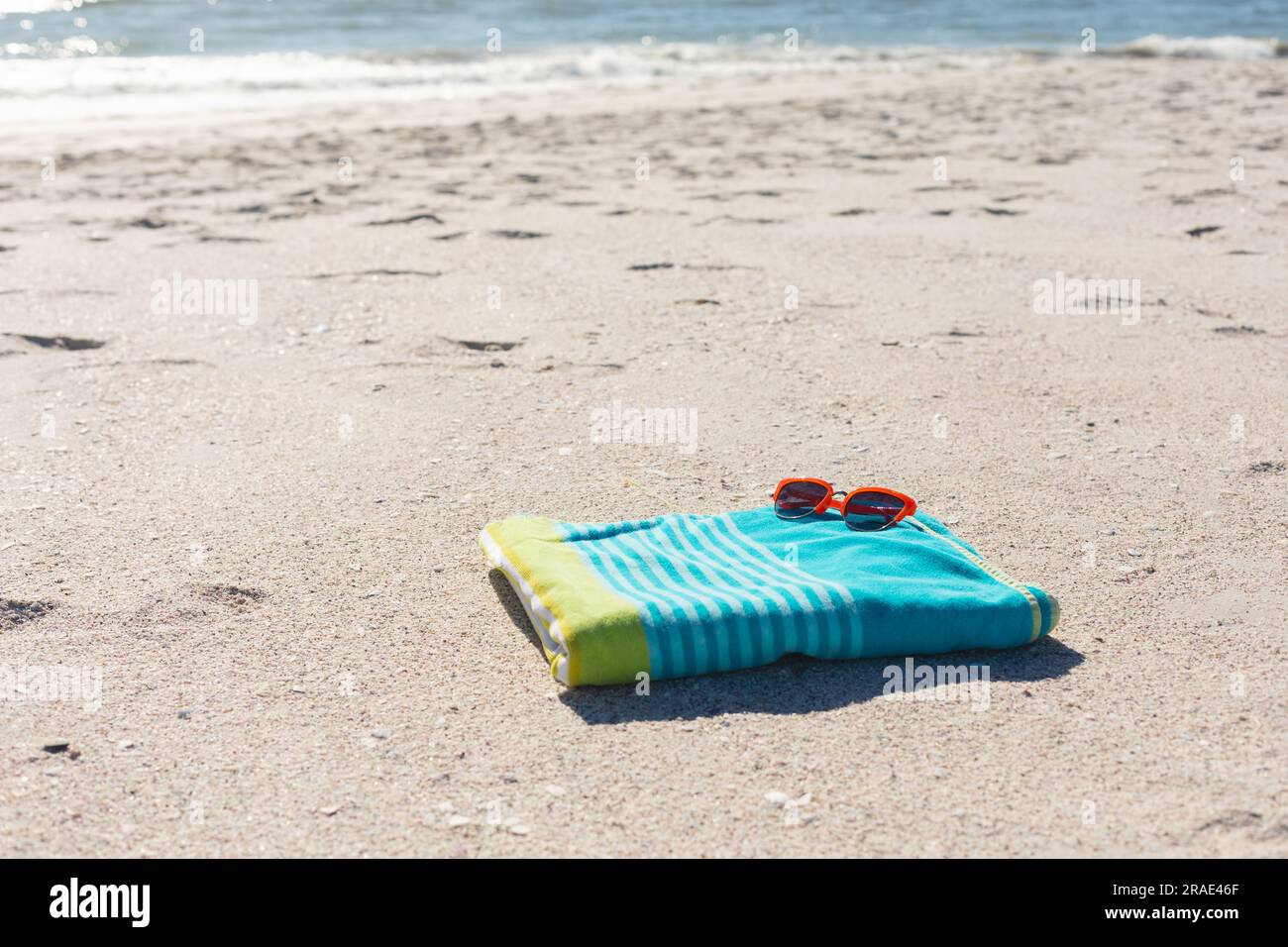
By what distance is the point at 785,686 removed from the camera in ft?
7.11

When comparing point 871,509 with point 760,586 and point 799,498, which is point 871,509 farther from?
point 760,586

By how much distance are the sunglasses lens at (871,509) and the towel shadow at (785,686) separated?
0.40 m

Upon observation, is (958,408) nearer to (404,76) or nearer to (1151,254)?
(1151,254)

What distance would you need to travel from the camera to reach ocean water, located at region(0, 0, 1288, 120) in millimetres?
11422

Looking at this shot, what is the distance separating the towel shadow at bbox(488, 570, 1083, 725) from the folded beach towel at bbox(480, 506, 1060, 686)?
0.07 ft

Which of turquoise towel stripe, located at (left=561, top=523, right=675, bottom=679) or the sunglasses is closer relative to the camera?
turquoise towel stripe, located at (left=561, top=523, right=675, bottom=679)

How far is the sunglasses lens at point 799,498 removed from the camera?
265 cm

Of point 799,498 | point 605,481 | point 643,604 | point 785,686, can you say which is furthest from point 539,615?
point 605,481

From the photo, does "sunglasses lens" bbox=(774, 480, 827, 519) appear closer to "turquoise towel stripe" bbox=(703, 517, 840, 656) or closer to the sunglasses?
the sunglasses

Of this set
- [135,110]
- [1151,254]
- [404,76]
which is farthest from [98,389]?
[404,76]

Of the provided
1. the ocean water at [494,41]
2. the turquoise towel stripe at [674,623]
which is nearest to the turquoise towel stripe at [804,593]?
the turquoise towel stripe at [674,623]

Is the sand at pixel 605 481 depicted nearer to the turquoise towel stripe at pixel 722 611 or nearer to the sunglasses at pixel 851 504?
the turquoise towel stripe at pixel 722 611

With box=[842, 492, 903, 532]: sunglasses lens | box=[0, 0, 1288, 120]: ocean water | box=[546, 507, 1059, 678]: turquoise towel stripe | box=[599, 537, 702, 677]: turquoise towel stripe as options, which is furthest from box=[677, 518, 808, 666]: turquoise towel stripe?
box=[0, 0, 1288, 120]: ocean water

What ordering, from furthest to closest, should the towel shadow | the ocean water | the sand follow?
the ocean water → the towel shadow → the sand
